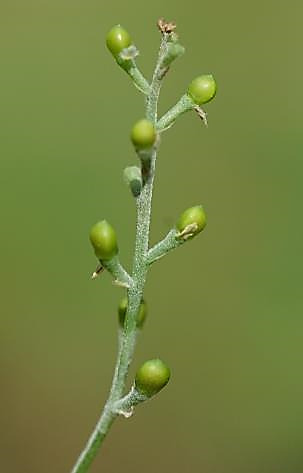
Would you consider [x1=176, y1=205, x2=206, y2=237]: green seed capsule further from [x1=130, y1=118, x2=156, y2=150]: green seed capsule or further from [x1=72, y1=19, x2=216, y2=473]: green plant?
[x1=130, y1=118, x2=156, y2=150]: green seed capsule

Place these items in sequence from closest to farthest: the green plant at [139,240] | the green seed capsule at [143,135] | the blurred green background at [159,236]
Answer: the green seed capsule at [143,135]
the green plant at [139,240]
the blurred green background at [159,236]

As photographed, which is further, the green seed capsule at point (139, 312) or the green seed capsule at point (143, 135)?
the green seed capsule at point (139, 312)

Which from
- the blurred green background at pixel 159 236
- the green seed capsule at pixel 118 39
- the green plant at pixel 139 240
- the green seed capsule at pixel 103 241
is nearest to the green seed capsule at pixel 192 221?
the green plant at pixel 139 240

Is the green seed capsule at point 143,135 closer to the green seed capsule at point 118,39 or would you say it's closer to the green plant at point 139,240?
the green plant at point 139,240

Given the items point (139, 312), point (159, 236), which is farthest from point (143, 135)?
point (159, 236)

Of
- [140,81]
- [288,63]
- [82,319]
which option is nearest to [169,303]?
[82,319]

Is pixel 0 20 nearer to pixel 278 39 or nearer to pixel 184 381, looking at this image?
pixel 278 39

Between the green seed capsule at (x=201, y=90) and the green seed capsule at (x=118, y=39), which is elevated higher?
the green seed capsule at (x=118, y=39)

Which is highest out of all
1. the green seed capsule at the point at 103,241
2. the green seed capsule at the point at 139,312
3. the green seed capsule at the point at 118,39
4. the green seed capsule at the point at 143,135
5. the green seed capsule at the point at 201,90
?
the green seed capsule at the point at 118,39
